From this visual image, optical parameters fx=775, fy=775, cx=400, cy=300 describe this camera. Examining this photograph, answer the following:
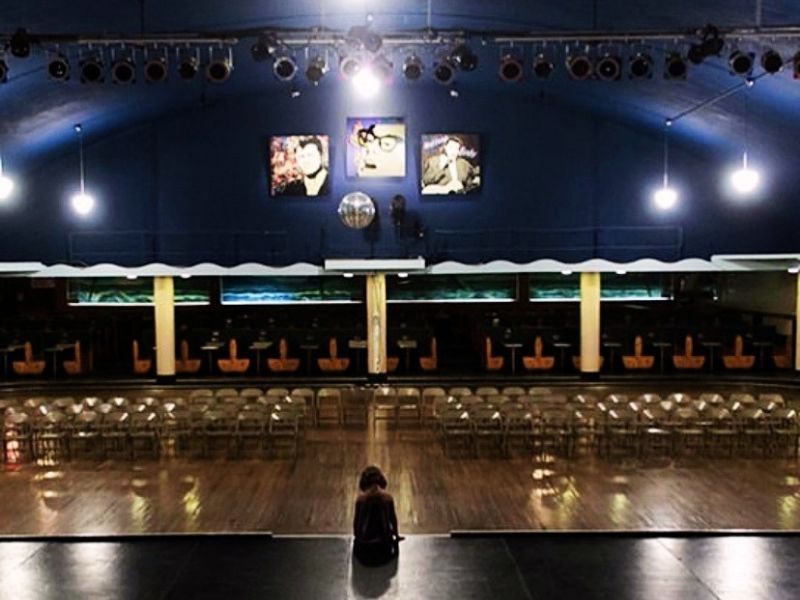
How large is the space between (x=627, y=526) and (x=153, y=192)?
13.9 m

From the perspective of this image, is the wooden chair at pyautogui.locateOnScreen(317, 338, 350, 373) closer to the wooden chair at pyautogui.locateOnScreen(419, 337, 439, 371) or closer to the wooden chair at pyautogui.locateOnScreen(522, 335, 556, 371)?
the wooden chair at pyautogui.locateOnScreen(419, 337, 439, 371)

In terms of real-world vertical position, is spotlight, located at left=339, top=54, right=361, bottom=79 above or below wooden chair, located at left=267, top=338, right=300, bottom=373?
above

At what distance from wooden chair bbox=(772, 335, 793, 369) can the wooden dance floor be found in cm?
686

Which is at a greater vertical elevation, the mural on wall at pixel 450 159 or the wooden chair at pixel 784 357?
the mural on wall at pixel 450 159

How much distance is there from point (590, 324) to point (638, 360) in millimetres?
1279

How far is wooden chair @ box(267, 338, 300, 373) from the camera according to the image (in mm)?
17031

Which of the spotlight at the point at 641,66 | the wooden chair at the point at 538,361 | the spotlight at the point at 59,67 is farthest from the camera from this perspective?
the wooden chair at the point at 538,361

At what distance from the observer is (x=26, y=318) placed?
18.9 meters

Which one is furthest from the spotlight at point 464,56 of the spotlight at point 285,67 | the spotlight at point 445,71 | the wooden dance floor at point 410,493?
the wooden dance floor at point 410,493

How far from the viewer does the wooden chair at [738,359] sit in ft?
54.6

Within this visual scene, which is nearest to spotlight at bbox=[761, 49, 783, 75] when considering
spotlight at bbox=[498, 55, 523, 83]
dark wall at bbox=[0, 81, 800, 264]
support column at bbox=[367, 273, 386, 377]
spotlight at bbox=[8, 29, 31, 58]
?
spotlight at bbox=[498, 55, 523, 83]

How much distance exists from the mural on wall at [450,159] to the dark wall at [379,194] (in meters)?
0.25

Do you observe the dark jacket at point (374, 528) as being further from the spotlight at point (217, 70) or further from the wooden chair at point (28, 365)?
the wooden chair at point (28, 365)

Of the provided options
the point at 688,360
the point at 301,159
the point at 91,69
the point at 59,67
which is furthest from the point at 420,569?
the point at 301,159
